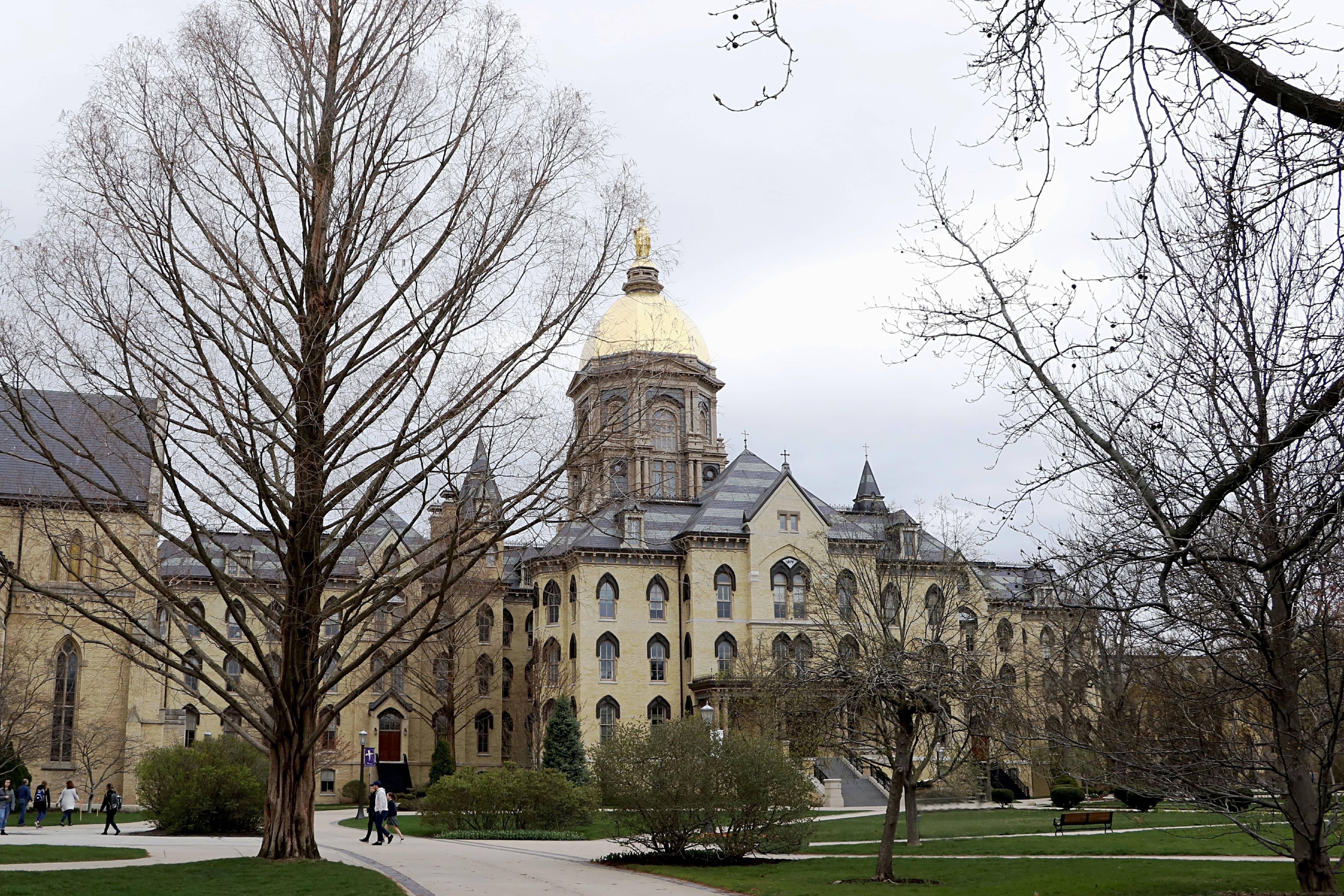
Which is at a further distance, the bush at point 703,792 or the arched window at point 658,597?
the arched window at point 658,597

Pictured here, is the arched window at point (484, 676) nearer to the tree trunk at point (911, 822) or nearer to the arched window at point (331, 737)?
the arched window at point (331, 737)

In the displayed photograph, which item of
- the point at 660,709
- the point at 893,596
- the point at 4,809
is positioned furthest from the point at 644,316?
the point at 4,809

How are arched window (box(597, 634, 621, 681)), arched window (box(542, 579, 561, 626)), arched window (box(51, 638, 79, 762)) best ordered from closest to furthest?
arched window (box(51, 638, 79, 762)) → arched window (box(597, 634, 621, 681)) → arched window (box(542, 579, 561, 626))

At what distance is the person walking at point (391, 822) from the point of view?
1191 inches

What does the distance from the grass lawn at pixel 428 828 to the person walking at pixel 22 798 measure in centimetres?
979

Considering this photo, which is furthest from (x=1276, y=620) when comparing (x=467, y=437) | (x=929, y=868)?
(x=467, y=437)

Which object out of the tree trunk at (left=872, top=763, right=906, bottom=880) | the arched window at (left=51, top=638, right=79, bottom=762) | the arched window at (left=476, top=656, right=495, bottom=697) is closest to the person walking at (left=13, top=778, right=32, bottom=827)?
the arched window at (left=51, top=638, right=79, bottom=762)

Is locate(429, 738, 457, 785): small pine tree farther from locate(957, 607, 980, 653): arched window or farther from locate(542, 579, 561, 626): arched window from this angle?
locate(957, 607, 980, 653): arched window

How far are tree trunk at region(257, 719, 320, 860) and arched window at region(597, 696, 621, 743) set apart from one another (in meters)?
35.0

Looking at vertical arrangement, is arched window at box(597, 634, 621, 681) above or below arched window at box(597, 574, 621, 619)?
below

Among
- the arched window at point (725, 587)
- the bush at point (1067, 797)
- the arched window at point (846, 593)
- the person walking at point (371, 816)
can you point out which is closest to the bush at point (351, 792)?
the arched window at point (725, 587)

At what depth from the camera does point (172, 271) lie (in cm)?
1834

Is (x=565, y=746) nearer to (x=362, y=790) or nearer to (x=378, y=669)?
(x=378, y=669)

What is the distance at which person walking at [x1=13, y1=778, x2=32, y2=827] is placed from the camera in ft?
125
